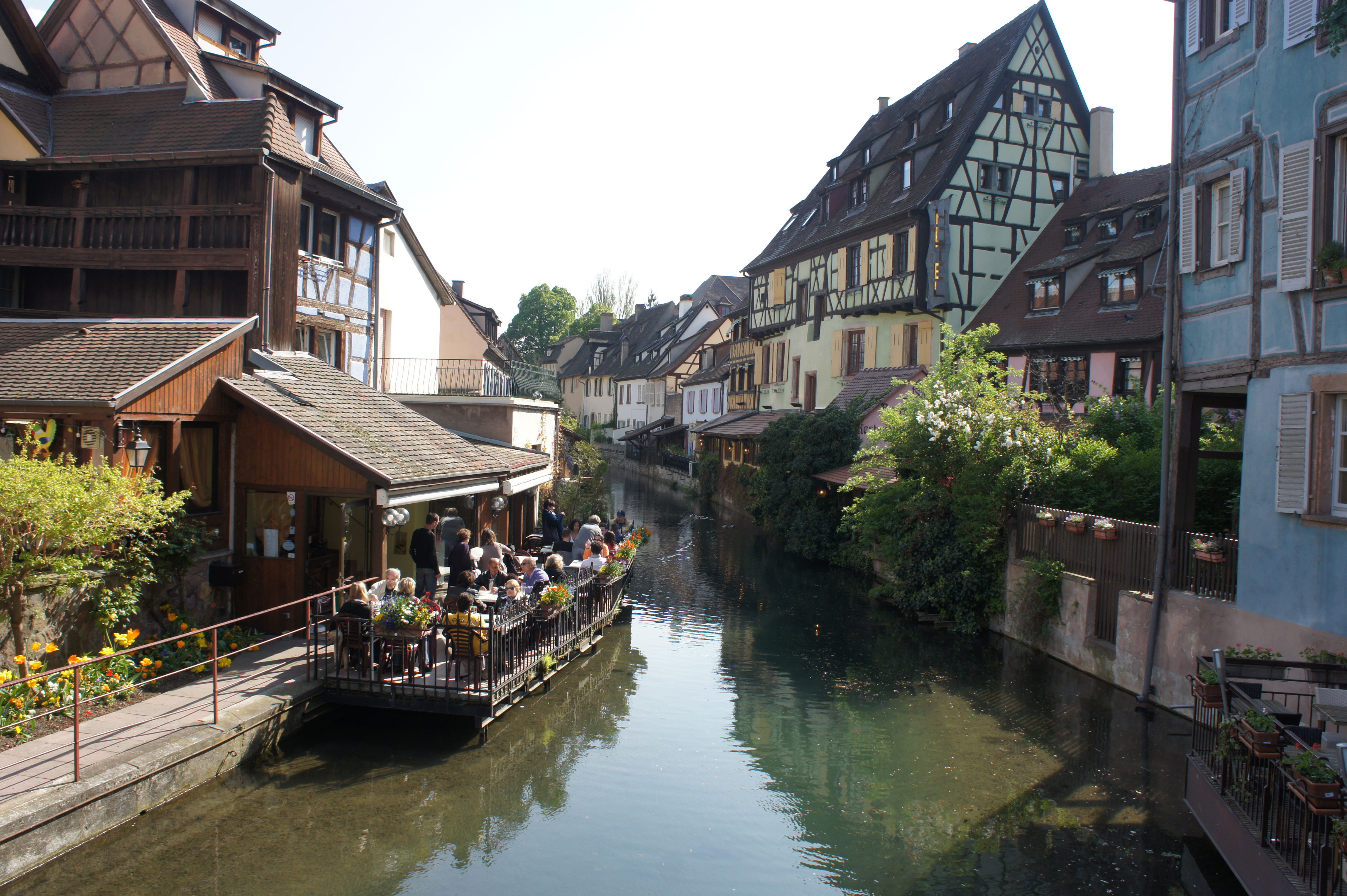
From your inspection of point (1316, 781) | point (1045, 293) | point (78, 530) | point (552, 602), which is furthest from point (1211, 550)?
point (1045, 293)

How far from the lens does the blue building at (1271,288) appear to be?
912 centimetres

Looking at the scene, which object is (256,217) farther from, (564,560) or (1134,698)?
(1134,698)

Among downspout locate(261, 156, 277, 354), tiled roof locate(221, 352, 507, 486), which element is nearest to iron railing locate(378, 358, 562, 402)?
tiled roof locate(221, 352, 507, 486)

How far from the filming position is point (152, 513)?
952 centimetres

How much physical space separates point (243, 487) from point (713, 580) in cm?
1230

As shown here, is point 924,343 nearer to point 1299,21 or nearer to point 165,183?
point 1299,21

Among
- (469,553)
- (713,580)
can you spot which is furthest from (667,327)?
(469,553)

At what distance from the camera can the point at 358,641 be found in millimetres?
9703

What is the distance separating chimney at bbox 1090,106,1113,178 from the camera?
93.1ft

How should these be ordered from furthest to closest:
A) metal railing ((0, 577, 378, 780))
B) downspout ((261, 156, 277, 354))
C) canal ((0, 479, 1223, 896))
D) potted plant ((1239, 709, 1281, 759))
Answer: downspout ((261, 156, 277, 354))
canal ((0, 479, 1223, 896))
metal railing ((0, 577, 378, 780))
potted plant ((1239, 709, 1281, 759))

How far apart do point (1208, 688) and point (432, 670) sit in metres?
7.67

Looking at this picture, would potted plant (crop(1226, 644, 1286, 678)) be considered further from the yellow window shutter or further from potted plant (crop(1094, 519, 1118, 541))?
the yellow window shutter

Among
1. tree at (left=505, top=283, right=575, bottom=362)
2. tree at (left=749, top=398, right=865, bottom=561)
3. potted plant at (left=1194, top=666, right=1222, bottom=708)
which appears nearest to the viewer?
potted plant at (left=1194, top=666, right=1222, bottom=708)

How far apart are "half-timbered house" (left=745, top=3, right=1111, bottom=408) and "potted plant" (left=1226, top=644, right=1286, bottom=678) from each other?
18.8 meters
